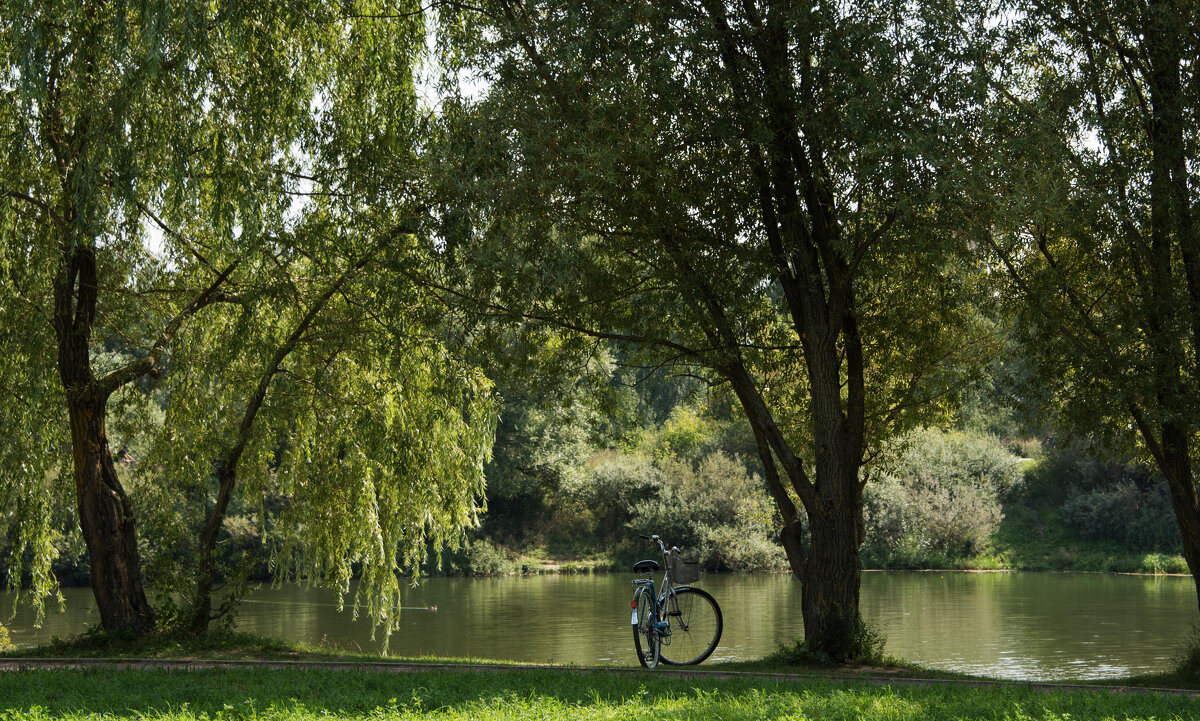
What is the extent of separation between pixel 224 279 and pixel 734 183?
5072 millimetres

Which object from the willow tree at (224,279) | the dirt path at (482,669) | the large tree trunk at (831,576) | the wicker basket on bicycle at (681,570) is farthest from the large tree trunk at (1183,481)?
the willow tree at (224,279)

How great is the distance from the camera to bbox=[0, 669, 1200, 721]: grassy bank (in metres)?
5.76

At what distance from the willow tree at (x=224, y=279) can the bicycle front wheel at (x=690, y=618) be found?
121 inches

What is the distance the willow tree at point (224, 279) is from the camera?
8.60 m

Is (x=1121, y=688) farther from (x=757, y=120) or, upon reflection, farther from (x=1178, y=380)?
(x=757, y=120)

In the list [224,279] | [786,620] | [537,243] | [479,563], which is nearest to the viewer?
[537,243]

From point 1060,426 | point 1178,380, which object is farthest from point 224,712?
point 1060,426

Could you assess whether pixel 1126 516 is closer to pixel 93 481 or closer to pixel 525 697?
pixel 525 697

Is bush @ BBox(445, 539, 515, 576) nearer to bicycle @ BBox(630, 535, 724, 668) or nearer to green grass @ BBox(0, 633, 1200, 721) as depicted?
bicycle @ BBox(630, 535, 724, 668)

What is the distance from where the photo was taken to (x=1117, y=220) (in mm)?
8992

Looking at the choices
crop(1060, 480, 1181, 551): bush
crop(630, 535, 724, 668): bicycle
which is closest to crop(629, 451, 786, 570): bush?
crop(1060, 480, 1181, 551): bush

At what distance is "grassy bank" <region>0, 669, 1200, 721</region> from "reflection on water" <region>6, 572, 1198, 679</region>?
670 cm

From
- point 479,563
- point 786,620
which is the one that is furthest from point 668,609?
point 479,563

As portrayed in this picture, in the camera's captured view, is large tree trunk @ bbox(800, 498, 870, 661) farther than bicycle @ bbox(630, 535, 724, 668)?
Yes
